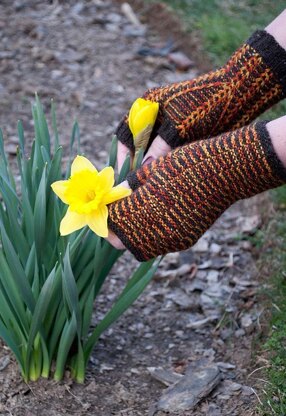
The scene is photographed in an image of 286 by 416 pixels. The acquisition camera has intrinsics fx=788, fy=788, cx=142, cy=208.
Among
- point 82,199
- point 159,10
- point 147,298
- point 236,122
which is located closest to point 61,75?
point 159,10

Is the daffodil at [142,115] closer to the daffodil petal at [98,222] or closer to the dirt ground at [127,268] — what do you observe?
the daffodil petal at [98,222]

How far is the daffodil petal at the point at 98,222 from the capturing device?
1.55 meters

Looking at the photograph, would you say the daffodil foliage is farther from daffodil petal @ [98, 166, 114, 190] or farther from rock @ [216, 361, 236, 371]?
rock @ [216, 361, 236, 371]

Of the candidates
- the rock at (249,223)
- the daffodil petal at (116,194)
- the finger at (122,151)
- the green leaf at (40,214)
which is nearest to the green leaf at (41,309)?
the green leaf at (40,214)

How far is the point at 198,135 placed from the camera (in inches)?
73.2

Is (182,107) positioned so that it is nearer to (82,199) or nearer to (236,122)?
(236,122)

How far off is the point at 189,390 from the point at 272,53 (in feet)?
2.83

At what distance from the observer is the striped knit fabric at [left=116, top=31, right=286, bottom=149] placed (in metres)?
1.81

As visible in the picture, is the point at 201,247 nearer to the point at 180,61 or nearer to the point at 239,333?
the point at 239,333

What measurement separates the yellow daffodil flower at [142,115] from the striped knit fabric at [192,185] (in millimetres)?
174

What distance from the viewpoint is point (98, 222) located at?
1.56 m

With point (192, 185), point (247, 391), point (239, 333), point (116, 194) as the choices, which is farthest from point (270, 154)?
point (239, 333)

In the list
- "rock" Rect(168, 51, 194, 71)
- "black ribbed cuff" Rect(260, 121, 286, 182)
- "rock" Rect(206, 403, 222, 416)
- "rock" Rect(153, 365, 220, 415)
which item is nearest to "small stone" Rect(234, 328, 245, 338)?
"rock" Rect(153, 365, 220, 415)

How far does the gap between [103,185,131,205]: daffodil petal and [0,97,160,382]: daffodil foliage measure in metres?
0.14
